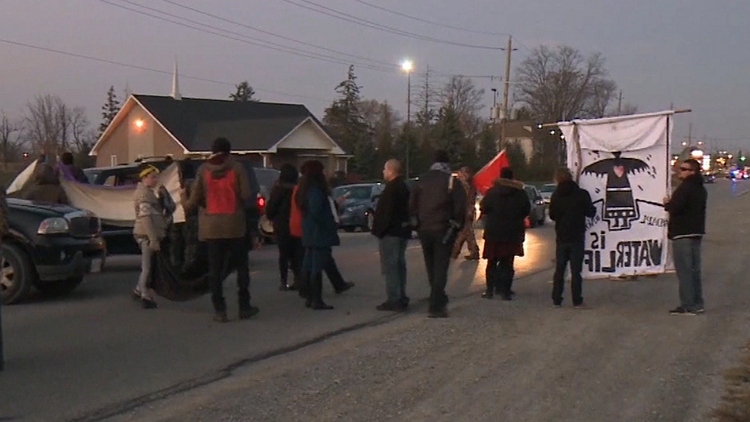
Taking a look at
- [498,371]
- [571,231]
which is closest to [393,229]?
[571,231]

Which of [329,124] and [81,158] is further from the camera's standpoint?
[329,124]

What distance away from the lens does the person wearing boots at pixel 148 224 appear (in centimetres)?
1212

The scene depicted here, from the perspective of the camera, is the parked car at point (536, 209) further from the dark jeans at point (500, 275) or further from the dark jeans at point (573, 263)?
the dark jeans at point (573, 263)

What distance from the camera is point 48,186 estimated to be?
14.8m

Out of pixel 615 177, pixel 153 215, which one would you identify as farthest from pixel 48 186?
pixel 615 177

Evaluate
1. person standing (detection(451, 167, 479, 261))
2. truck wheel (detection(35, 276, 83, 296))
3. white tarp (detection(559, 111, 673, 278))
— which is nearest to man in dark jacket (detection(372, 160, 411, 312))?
white tarp (detection(559, 111, 673, 278))

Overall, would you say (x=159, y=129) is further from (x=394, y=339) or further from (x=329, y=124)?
(x=394, y=339)

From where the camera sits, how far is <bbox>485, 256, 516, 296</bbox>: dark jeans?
13.4 m

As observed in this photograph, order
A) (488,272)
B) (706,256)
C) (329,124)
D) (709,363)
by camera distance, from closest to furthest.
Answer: (709,363) < (488,272) < (706,256) < (329,124)

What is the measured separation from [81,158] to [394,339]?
60.4m

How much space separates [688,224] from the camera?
1167 centimetres

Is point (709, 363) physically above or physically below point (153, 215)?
below

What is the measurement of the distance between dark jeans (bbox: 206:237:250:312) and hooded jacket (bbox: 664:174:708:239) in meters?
4.96

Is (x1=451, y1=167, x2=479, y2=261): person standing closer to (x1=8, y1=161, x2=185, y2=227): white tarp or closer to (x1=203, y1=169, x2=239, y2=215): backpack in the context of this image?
(x1=8, y1=161, x2=185, y2=227): white tarp
